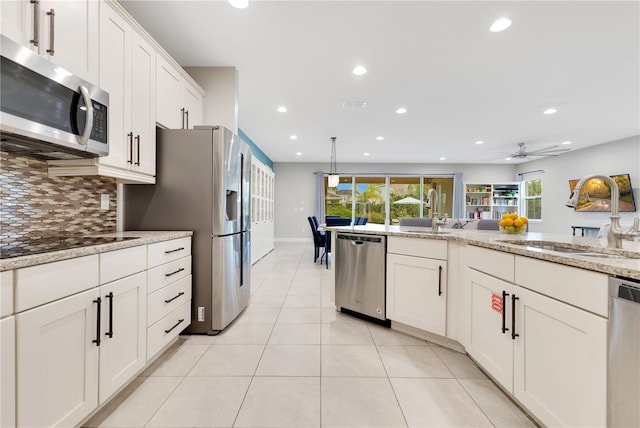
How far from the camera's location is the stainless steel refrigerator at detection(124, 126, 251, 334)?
234 cm

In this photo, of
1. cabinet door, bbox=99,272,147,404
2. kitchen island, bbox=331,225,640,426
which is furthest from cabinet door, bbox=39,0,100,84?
kitchen island, bbox=331,225,640,426

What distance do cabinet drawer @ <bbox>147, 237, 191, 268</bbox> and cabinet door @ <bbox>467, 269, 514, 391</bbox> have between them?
212 centimetres

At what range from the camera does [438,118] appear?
4934 mm

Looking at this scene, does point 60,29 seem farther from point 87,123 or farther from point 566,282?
point 566,282

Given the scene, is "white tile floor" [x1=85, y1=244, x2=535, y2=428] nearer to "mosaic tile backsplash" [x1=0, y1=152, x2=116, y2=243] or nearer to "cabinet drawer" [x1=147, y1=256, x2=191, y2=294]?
"cabinet drawer" [x1=147, y1=256, x2=191, y2=294]

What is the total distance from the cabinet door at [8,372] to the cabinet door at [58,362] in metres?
0.02

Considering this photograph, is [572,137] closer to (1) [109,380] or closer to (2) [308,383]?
(2) [308,383]

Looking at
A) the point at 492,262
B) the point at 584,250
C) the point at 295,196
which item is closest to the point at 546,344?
the point at 492,262

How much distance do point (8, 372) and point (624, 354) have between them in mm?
2120

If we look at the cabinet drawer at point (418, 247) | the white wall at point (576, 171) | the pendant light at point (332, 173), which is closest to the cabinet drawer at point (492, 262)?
the cabinet drawer at point (418, 247)

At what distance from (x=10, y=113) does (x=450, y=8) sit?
9.25ft

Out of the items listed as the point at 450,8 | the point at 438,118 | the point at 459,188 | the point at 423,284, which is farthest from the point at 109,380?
the point at 459,188

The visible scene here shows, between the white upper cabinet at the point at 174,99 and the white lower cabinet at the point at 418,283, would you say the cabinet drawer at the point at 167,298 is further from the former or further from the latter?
the white lower cabinet at the point at 418,283

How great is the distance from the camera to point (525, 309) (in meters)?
1.41
